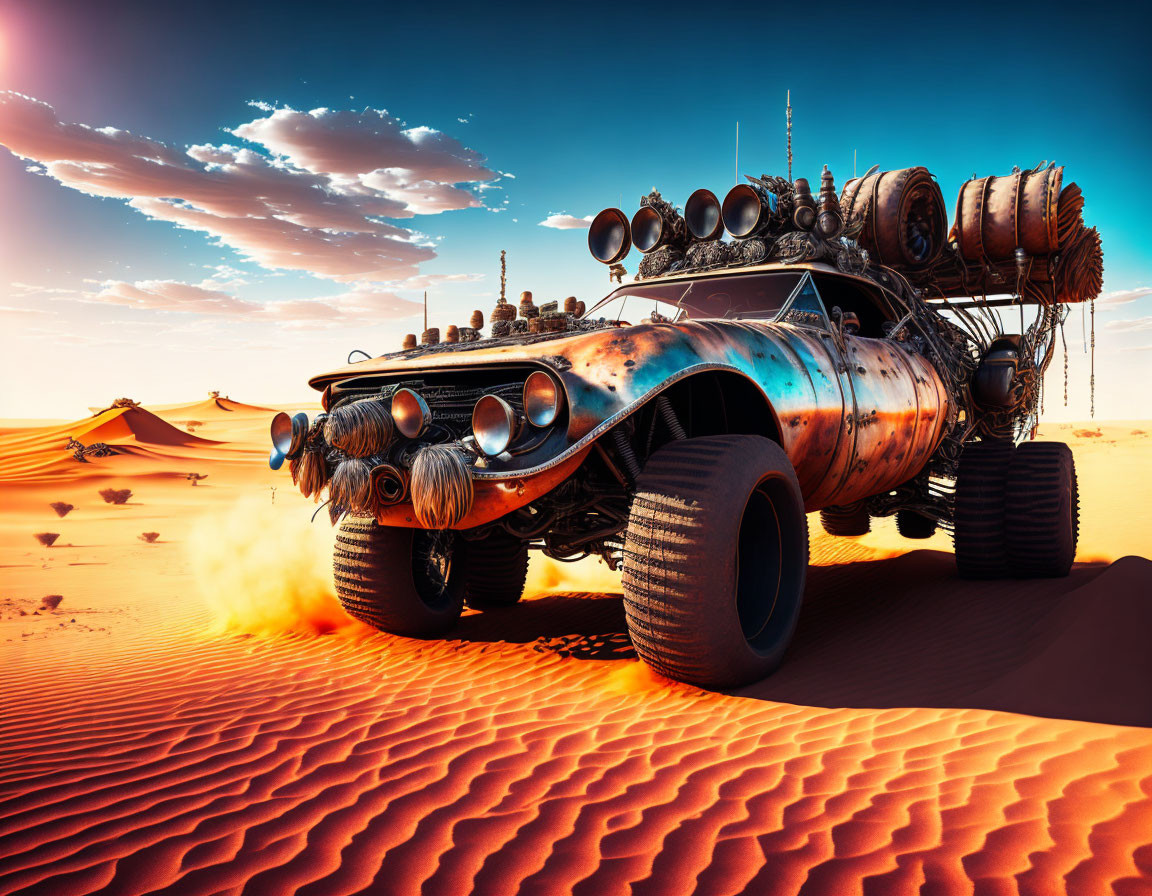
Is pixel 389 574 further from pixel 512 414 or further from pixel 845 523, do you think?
pixel 845 523

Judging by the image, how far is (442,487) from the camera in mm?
3945

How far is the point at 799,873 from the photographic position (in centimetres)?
241

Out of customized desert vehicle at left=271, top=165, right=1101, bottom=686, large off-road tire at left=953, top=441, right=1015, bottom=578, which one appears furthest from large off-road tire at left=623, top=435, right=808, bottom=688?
large off-road tire at left=953, top=441, right=1015, bottom=578

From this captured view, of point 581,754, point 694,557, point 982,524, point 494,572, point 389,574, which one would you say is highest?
point 694,557

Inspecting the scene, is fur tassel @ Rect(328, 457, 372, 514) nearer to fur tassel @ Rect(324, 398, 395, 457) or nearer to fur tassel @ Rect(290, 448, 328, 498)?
fur tassel @ Rect(324, 398, 395, 457)

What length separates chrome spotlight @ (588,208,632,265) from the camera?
706 cm

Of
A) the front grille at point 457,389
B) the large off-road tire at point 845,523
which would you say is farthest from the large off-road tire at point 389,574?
the large off-road tire at point 845,523

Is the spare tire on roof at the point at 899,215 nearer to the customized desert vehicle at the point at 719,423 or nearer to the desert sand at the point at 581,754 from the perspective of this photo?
the customized desert vehicle at the point at 719,423

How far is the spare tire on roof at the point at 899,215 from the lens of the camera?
801 cm

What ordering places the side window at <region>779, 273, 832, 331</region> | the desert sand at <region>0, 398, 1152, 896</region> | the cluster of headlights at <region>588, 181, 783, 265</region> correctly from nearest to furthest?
the desert sand at <region>0, 398, 1152, 896</region> → the side window at <region>779, 273, 832, 331</region> → the cluster of headlights at <region>588, 181, 783, 265</region>

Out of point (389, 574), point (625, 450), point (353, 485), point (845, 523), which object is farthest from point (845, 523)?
point (353, 485)

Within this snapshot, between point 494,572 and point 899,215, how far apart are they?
5.35 metres

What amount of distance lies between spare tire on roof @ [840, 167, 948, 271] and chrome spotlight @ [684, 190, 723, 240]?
1.90 meters

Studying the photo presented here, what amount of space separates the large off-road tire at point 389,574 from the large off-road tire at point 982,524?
4.46m
